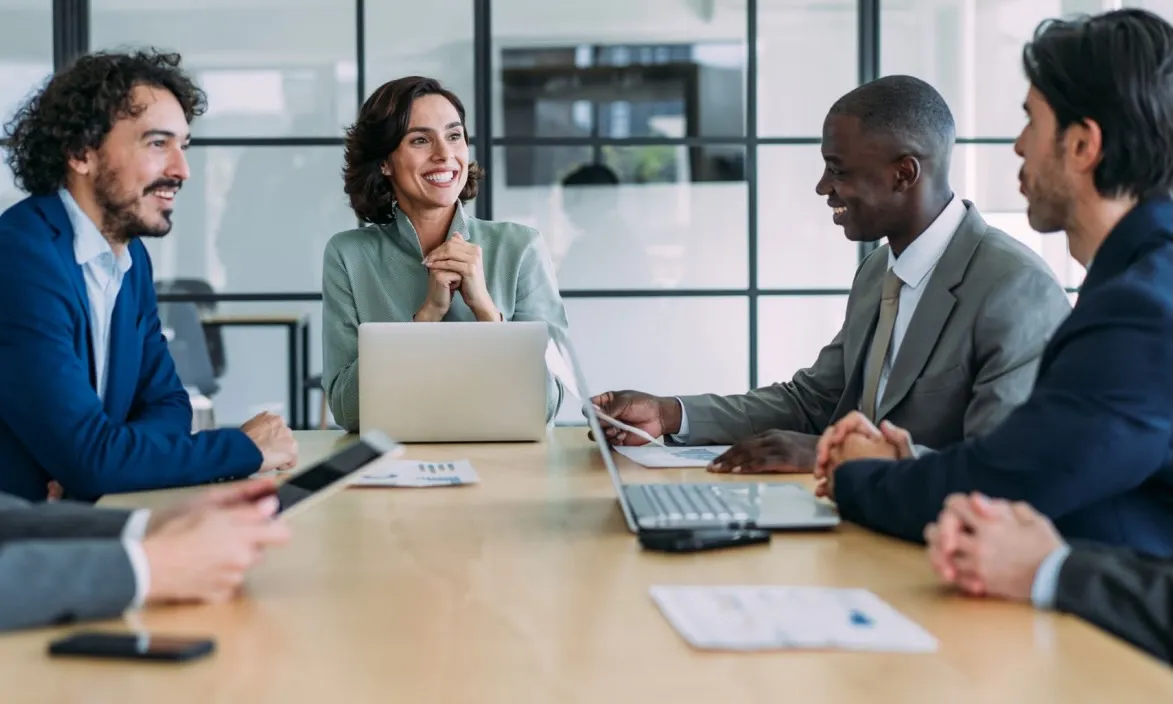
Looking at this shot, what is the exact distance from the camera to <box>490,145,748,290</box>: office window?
5609 mm

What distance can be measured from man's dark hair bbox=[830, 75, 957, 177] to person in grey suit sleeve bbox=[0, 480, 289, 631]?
4.88ft

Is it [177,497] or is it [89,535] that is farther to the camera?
[177,497]

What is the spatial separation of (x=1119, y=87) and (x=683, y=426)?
→ 1.09 meters

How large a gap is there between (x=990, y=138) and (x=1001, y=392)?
3.98 meters

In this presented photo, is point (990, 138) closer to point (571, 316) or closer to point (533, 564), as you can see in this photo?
point (571, 316)

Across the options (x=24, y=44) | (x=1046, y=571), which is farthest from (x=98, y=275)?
(x=24, y=44)

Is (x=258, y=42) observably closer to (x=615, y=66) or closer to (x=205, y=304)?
(x=205, y=304)

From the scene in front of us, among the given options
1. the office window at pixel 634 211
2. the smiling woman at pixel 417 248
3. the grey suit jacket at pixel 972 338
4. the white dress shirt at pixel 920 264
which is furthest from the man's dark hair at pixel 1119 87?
the office window at pixel 634 211

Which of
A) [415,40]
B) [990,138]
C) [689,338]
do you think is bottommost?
[689,338]

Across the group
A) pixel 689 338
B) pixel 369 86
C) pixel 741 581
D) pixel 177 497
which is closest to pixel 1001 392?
pixel 741 581

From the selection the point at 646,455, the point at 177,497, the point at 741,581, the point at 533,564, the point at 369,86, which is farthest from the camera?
the point at 369,86

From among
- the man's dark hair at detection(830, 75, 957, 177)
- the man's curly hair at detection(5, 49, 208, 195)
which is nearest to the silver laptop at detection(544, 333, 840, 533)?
the man's dark hair at detection(830, 75, 957, 177)

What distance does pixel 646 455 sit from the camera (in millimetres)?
2338

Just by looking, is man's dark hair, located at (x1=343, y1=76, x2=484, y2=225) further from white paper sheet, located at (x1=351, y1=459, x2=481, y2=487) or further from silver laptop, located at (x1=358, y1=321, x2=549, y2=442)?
white paper sheet, located at (x1=351, y1=459, x2=481, y2=487)
